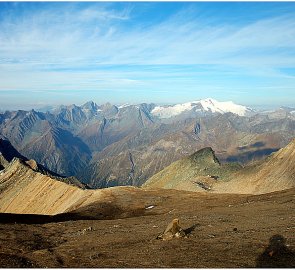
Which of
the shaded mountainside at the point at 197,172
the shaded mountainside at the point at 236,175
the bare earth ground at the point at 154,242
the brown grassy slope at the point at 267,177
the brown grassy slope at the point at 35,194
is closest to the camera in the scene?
the bare earth ground at the point at 154,242

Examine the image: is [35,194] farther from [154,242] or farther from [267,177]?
[154,242]

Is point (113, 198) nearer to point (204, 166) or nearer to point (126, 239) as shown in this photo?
point (126, 239)

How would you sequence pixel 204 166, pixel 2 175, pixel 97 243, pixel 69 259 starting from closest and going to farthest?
pixel 69 259 → pixel 97 243 → pixel 2 175 → pixel 204 166

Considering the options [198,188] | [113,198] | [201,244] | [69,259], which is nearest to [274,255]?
[201,244]

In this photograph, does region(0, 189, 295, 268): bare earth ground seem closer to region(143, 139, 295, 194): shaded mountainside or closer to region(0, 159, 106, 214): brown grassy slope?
region(0, 159, 106, 214): brown grassy slope

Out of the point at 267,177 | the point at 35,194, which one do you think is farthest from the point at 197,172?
the point at 35,194

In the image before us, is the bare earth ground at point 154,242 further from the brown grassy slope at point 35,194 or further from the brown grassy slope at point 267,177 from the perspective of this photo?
the brown grassy slope at point 267,177

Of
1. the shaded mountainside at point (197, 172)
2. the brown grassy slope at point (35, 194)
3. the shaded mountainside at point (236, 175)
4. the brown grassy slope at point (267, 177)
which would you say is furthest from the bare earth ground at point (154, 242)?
the shaded mountainside at point (197, 172)

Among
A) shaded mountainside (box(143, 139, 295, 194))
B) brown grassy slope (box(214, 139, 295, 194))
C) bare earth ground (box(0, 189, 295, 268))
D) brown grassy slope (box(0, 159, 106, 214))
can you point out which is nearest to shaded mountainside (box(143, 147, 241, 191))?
shaded mountainside (box(143, 139, 295, 194))

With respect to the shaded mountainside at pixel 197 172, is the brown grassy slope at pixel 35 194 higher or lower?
higher
